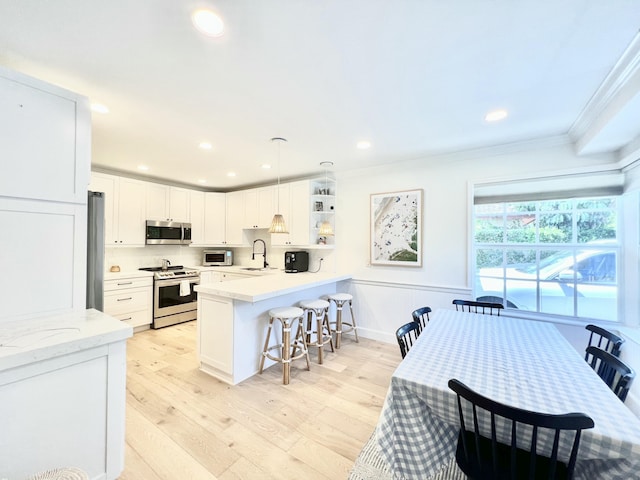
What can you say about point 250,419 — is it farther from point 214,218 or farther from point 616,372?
point 214,218

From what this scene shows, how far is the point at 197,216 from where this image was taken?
16.4ft

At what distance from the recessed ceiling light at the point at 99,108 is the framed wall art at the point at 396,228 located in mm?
3073

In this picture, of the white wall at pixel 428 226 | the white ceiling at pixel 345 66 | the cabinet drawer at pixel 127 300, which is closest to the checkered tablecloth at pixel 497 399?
the white wall at pixel 428 226

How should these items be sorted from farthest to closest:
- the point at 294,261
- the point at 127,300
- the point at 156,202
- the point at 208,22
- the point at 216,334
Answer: the point at 156,202
the point at 294,261
the point at 127,300
the point at 216,334
the point at 208,22

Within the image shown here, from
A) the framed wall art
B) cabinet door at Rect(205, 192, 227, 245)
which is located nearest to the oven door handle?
cabinet door at Rect(205, 192, 227, 245)

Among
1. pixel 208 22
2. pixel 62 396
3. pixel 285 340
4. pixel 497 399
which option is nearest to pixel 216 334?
pixel 285 340

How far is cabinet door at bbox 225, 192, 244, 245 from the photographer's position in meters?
5.14

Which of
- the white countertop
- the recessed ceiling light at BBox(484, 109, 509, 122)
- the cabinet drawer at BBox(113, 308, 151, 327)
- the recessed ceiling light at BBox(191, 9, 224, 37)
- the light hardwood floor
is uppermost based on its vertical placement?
the recessed ceiling light at BBox(484, 109, 509, 122)

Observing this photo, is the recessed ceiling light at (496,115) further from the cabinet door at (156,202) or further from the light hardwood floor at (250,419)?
the cabinet door at (156,202)

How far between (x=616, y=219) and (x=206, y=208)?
571cm

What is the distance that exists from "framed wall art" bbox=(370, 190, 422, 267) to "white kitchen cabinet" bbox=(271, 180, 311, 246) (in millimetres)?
1027

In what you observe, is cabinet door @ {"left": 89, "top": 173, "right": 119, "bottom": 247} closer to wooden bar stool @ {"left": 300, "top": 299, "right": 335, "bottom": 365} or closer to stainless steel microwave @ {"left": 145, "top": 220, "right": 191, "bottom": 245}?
stainless steel microwave @ {"left": 145, "top": 220, "right": 191, "bottom": 245}

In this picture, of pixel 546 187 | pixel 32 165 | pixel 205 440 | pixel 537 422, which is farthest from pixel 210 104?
pixel 546 187

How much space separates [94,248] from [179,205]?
3113 millimetres
